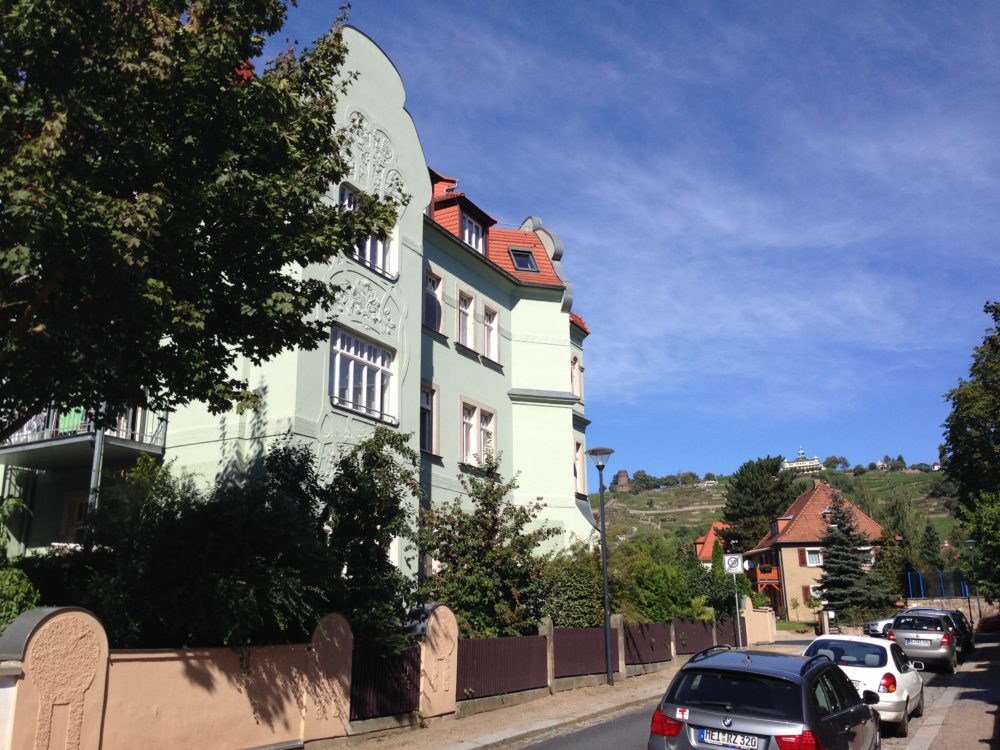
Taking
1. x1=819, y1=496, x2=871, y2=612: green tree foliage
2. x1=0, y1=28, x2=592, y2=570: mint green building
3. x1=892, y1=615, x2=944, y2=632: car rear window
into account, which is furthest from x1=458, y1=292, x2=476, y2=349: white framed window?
x1=819, y1=496, x2=871, y2=612: green tree foliage

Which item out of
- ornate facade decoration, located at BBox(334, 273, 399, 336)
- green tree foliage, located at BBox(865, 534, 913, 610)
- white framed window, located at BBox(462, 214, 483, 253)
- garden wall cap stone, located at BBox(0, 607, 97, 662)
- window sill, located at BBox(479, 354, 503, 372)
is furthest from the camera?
green tree foliage, located at BBox(865, 534, 913, 610)

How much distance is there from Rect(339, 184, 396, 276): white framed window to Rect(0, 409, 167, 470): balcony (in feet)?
18.9

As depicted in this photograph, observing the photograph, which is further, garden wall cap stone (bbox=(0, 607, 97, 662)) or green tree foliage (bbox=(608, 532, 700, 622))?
green tree foliage (bbox=(608, 532, 700, 622))

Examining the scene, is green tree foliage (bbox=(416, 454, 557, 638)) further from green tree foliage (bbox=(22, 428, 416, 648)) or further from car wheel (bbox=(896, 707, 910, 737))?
car wheel (bbox=(896, 707, 910, 737))

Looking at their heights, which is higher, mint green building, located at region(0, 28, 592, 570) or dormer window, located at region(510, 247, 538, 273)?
dormer window, located at region(510, 247, 538, 273)

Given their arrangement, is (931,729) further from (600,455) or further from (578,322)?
(578,322)

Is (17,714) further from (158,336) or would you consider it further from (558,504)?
(558,504)

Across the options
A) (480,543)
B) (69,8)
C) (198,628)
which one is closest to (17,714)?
(198,628)

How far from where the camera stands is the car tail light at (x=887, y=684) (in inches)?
542

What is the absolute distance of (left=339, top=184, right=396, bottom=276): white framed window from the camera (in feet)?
66.5

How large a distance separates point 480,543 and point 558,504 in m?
9.48

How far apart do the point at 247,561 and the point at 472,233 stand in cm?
1814

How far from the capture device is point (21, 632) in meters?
8.49

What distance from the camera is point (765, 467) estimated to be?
8469 centimetres
